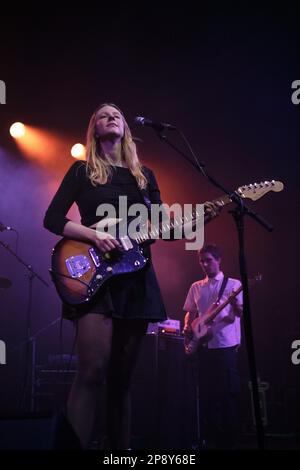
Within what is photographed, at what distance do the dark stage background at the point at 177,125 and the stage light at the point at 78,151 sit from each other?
0.15 metres

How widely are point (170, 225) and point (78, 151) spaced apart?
4.90 m

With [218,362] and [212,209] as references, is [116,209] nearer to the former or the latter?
[212,209]

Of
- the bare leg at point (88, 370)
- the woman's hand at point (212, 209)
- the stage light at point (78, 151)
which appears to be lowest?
the bare leg at point (88, 370)

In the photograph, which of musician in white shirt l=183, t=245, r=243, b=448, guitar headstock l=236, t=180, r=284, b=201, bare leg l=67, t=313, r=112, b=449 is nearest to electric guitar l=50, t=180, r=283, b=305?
bare leg l=67, t=313, r=112, b=449

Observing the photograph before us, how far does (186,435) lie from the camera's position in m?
5.16

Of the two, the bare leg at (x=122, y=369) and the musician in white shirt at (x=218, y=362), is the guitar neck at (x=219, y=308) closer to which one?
the musician in white shirt at (x=218, y=362)

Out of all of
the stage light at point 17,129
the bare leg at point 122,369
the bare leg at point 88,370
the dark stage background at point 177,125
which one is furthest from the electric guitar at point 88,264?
the stage light at point 17,129

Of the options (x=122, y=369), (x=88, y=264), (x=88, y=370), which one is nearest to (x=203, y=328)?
(x=122, y=369)

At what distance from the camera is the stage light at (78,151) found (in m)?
7.61

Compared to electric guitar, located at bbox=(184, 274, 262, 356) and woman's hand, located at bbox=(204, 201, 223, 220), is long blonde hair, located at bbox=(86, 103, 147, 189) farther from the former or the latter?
electric guitar, located at bbox=(184, 274, 262, 356)

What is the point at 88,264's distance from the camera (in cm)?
276

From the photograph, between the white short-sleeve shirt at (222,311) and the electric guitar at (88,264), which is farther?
the white short-sleeve shirt at (222,311)

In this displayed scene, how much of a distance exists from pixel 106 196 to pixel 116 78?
173 inches
